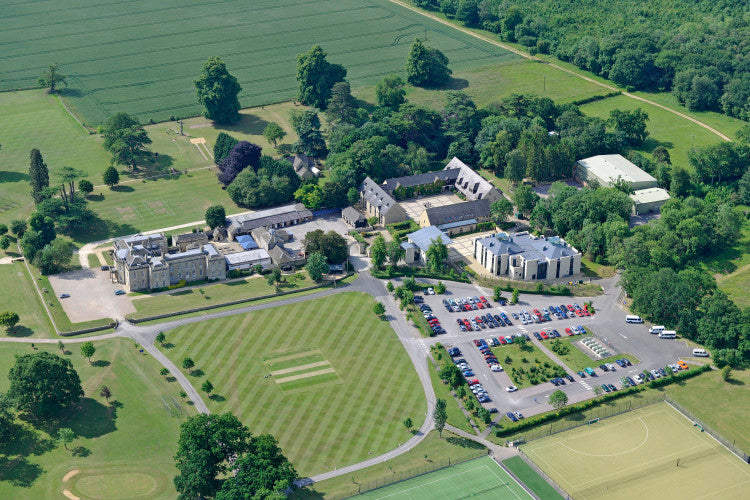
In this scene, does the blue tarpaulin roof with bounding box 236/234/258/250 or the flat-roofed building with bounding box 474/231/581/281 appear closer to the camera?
the flat-roofed building with bounding box 474/231/581/281

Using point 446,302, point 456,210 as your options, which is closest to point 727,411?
point 446,302

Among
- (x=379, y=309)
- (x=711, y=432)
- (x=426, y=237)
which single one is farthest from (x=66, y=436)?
(x=711, y=432)

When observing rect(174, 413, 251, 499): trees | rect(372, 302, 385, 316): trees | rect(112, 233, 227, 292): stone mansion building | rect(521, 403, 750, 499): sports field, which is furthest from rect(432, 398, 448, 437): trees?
rect(112, 233, 227, 292): stone mansion building

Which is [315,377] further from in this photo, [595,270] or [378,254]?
[595,270]

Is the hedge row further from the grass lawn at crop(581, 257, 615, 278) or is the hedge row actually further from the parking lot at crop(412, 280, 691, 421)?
the grass lawn at crop(581, 257, 615, 278)

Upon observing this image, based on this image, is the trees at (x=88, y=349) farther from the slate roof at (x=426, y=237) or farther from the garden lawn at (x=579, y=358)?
the garden lawn at (x=579, y=358)

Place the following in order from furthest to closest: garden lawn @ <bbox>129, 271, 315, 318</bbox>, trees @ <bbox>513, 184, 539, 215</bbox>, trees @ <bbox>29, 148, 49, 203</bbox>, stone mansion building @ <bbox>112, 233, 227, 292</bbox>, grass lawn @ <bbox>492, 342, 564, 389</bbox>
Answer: trees @ <bbox>513, 184, 539, 215</bbox>
trees @ <bbox>29, 148, 49, 203</bbox>
stone mansion building @ <bbox>112, 233, 227, 292</bbox>
garden lawn @ <bbox>129, 271, 315, 318</bbox>
grass lawn @ <bbox>492, 342, 564, 389</bbox>

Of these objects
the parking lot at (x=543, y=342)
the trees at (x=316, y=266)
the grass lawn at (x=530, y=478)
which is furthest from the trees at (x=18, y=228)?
the grass lawn at (x=530, y=478)

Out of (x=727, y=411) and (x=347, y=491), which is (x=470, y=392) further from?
(x=727, y=411)
